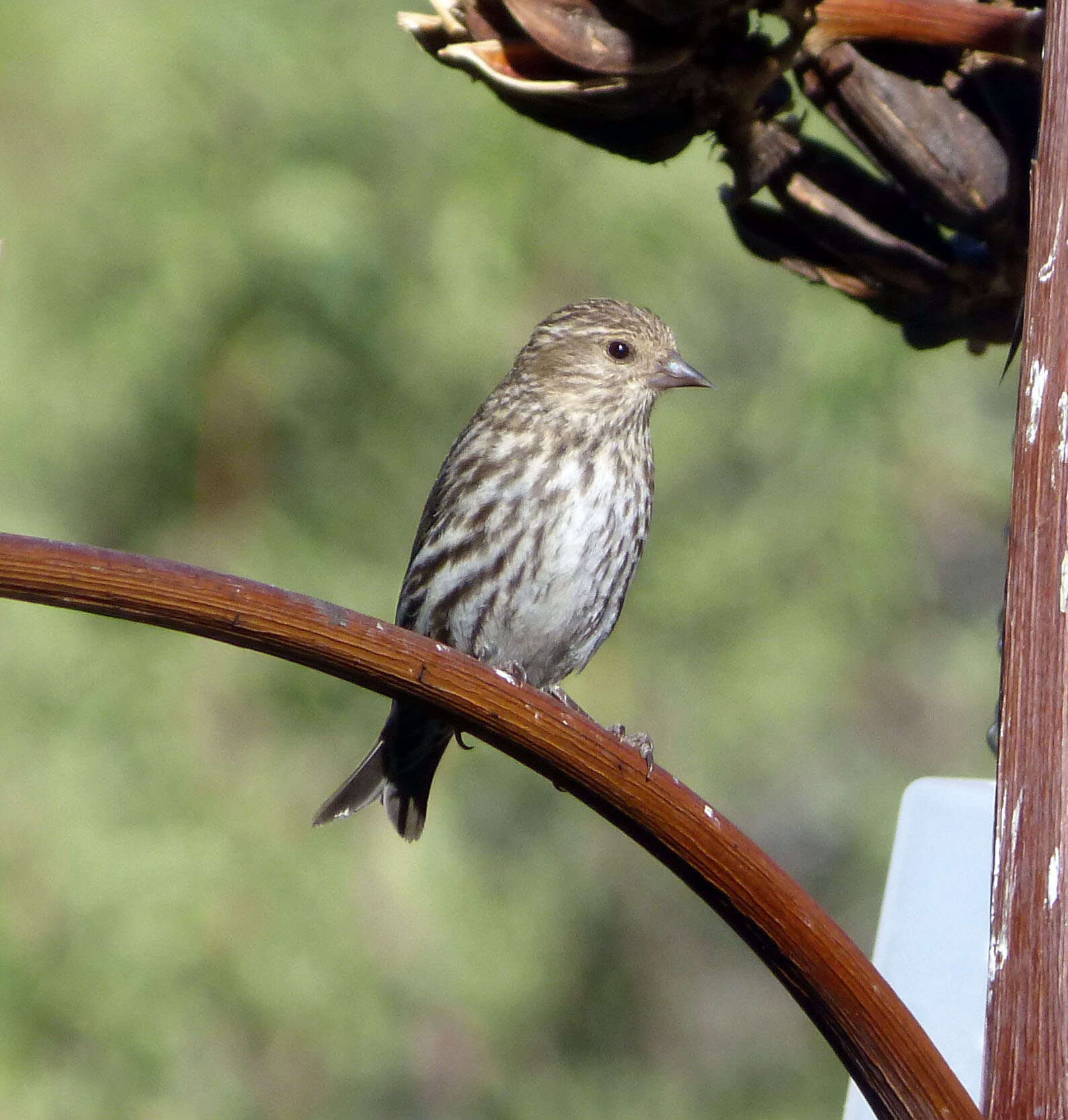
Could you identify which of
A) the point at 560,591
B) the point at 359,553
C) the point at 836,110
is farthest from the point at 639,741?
the point at 359,553

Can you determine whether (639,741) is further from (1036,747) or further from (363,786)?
(1036,747)

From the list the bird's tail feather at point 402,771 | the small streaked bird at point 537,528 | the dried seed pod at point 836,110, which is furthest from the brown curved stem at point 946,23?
the bird's tail feather at point 402,771

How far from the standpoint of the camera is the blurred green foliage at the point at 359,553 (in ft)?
17.1

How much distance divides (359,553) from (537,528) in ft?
7.60

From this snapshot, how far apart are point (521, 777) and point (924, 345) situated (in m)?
3.20

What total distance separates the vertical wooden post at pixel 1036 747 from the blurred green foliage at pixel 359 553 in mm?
3849

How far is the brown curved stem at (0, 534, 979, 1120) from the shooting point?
1485mm

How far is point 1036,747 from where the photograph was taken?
167 centimetres

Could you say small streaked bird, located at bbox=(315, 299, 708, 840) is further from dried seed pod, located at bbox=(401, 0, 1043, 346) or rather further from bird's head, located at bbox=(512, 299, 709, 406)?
dried seed pod, located at bbox=(401, 0, 1043, 346)

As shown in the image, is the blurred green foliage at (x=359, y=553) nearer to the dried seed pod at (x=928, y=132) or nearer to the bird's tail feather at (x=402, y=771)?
the bird's tail feather at (x=402, y=771)

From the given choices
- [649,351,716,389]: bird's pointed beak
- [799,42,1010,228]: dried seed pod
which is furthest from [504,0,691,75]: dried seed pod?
[649,351,716,389]: bird's pointed beak

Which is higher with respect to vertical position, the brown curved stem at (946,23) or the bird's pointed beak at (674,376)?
the bird's pointed beak at (674,376)

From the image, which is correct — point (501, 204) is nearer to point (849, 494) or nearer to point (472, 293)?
point (472, 293)

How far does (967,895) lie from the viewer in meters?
2.46
